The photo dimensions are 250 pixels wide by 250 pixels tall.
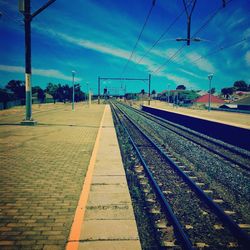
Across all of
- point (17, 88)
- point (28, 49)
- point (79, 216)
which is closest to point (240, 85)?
point (17, 88)

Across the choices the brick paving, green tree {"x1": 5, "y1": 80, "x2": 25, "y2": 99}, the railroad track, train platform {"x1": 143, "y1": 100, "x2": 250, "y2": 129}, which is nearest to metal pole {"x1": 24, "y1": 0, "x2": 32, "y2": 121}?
the brick paving

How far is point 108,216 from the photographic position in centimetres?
445

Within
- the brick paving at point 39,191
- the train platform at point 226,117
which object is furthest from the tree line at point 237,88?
the brick paving at point 39,191

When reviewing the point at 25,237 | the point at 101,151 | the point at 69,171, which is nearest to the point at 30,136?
the point at 101,151

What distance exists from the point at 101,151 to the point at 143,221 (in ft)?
18.4

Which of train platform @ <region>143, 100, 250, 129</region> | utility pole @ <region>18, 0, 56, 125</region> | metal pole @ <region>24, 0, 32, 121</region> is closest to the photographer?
utility pole @ <region>18, 0, 56, 125</region>

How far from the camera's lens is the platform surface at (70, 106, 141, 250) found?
364 centimetres

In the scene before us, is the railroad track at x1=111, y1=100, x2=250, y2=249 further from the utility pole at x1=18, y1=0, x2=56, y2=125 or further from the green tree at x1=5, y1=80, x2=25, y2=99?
the green tree at x1=5, y1=80, x2=25, y2=99

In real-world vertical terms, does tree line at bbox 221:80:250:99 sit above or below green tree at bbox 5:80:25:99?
above

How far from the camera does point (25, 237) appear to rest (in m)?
3.77

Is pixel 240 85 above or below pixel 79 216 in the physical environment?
above

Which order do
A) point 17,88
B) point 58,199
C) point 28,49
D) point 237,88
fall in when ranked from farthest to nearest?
point 237,88, point 17,88, point 28,49, point 58,199

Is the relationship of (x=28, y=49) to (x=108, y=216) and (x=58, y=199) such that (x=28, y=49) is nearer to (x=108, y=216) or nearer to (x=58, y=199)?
(x=58, y=199)

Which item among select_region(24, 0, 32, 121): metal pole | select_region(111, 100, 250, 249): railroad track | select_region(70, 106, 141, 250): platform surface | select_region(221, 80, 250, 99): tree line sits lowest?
select_region(111, 100, 250, 249): railroad track
